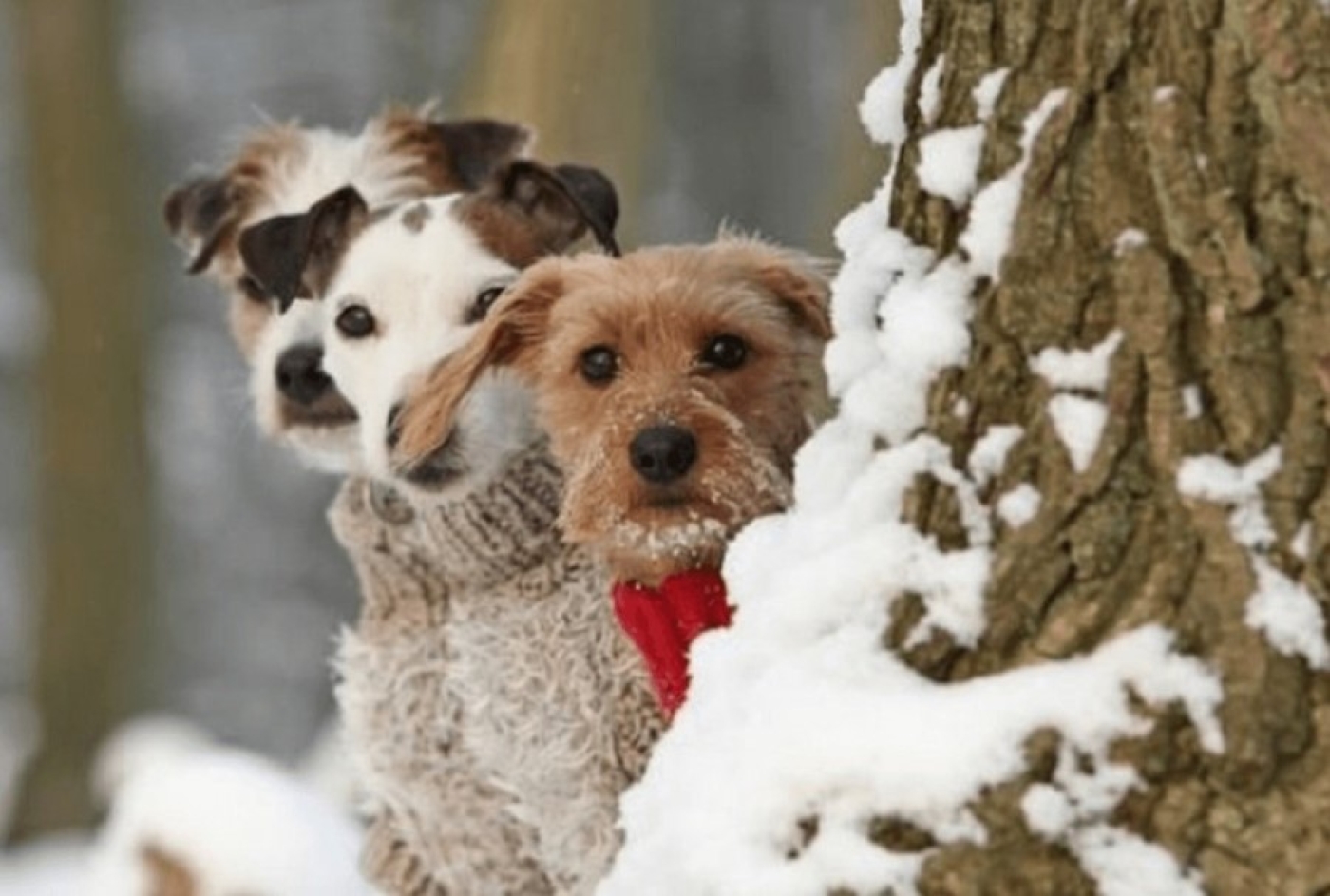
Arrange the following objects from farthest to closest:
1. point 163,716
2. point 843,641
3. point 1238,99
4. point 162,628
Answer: point 162,628
point 163,716
point 843,641
point 1238,99

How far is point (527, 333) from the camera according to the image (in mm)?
5266

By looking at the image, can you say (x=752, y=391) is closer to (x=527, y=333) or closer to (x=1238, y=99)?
(x=527, y=333)

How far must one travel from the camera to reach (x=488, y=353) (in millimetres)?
5227

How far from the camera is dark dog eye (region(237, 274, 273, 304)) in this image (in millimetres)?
6309

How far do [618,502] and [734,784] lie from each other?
4.27 feet

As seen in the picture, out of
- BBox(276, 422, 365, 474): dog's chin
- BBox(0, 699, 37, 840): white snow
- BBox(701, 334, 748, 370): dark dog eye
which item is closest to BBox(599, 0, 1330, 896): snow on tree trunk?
BBox(701, 334, 748, 370): dark dog eye

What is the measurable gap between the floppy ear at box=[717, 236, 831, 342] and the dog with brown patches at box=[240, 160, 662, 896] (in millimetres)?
498

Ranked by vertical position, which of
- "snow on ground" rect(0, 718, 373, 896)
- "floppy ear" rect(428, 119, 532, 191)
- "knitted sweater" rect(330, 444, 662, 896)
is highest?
"floppy ear" rect(428, 119, 532, 191)

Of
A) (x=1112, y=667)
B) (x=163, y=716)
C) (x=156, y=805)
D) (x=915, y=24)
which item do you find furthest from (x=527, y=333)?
(x=163, y=716)

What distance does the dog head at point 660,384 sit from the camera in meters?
4.81

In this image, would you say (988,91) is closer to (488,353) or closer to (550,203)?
(488,353)

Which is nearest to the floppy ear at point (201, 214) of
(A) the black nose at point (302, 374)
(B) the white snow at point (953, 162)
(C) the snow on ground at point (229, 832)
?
(A) the black nose at point (302, 374)

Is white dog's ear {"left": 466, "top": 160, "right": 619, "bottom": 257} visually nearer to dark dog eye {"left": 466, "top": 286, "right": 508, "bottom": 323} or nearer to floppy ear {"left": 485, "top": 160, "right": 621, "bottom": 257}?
floppy ear {"left": 485, "top": 160, "right": 621, "bottom": 257}

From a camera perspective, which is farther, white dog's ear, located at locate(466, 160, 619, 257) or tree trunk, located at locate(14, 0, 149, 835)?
tree trunk, located at locate(14, 0, 149, 835)
